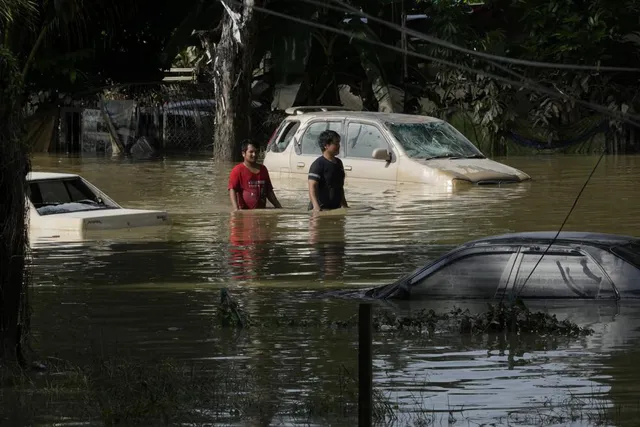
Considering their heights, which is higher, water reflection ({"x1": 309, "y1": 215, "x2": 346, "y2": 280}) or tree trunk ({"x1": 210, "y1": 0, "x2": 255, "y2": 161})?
tree trunk ({"x1": 210, "y1": 0, "x2": 255, "y2": 161})

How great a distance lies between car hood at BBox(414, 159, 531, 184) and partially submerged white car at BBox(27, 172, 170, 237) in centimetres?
541

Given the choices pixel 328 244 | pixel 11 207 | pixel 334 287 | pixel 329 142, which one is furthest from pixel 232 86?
pixel 11 207

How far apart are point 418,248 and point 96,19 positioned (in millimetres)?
21655

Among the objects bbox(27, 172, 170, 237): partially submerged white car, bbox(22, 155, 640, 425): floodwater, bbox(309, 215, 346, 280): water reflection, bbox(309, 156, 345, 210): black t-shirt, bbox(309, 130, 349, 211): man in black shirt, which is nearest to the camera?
bbox(22, 155, 640, 425): floodwater

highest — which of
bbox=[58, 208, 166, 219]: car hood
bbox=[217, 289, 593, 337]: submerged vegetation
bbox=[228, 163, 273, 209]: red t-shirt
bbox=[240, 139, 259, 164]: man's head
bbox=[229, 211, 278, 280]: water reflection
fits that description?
bbox=[240, 139, 259, 164]: man's head

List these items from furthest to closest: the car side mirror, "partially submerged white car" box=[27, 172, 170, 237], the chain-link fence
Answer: the chain-link fence, the car side mirror, "partially submerged white car" box=[27, 172, 170, 237]

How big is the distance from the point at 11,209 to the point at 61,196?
32.5 ft

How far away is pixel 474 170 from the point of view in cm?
2334

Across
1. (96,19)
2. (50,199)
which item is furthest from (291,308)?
(96,19)

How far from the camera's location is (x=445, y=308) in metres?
11.7

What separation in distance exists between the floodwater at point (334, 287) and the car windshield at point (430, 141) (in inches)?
30.1

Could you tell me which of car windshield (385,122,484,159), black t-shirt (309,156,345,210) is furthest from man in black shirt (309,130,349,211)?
car windshield (385,122,484,159)

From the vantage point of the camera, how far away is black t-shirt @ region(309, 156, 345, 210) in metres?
18.7

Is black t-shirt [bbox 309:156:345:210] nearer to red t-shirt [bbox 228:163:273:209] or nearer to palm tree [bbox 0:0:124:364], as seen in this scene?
red t-shirt [bbox 228:163:273:209]
